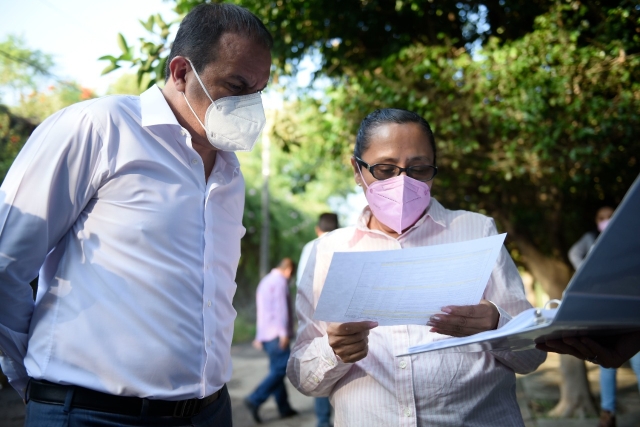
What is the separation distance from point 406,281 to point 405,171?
642mm

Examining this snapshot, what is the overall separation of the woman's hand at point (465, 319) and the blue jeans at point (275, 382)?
5759mm

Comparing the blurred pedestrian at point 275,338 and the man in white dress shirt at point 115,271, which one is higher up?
the man in white dress shirt at point 115,271

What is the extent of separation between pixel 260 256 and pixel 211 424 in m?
18.0

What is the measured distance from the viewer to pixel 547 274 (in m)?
8.05

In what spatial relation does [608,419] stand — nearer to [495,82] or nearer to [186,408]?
[495,82]

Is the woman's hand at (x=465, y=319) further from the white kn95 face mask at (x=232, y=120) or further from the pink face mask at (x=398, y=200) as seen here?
the white kn95 face mask at (x=232, y=120)

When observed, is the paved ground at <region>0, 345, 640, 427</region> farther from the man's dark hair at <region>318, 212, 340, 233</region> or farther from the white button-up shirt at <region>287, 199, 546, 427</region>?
the white button-up shirt at <region>287, 199, 546, 427</region>

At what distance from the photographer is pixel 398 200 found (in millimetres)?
2283

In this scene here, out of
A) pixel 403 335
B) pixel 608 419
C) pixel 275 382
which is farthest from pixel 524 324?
pixel 275 382

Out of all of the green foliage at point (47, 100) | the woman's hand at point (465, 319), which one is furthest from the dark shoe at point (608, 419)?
the green foliage at point (47, 100)

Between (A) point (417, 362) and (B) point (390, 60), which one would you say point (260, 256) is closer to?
(B) point (390, 60)

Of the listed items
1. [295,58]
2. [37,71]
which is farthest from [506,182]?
[37,71]

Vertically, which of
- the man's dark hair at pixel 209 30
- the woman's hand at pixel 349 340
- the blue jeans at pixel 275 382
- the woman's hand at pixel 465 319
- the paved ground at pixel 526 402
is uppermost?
the man's dark hair at pixel 209 30

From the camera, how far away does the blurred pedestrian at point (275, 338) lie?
297 inches
